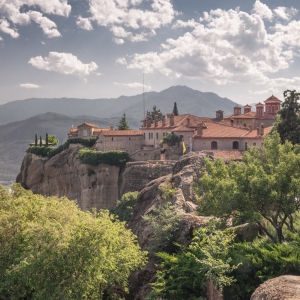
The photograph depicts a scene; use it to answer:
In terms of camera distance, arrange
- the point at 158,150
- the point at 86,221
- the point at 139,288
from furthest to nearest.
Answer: the point at 158,150 → the point at 139,288 → the point at 86,221

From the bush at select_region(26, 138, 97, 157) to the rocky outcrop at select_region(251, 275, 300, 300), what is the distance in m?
52.3

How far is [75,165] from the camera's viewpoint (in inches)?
2226

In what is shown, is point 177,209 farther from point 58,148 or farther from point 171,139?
point 58,148

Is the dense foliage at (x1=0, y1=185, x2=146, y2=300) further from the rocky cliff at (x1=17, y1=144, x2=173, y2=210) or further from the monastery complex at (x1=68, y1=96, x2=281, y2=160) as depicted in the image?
the monastery complex at (x1=68, y1=96, x2=281, y2=160)

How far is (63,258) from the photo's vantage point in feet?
47.4

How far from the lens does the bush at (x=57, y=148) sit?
2371 inches

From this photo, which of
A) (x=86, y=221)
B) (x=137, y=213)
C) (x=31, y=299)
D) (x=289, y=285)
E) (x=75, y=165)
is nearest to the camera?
(x=289, y=285)

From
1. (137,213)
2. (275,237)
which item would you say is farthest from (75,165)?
(275,237)

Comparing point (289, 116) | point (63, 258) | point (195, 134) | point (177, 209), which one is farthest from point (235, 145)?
point (63, 258)

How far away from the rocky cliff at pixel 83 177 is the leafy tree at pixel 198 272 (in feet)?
85.1

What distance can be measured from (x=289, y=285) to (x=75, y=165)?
164 ft

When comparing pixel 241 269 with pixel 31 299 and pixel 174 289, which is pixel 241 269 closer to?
pixel 174 289

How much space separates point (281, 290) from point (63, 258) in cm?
865

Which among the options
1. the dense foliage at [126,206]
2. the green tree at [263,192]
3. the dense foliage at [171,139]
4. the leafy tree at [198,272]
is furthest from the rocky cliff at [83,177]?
the leafy tree at [198,272]
